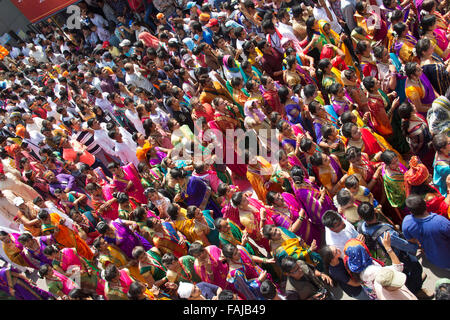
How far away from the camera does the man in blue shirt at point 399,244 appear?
3.63 metres

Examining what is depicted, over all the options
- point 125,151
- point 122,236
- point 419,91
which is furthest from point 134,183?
point 419,91

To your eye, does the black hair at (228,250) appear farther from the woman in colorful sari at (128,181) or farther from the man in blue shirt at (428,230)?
the woman in colorful sari at (128,181)

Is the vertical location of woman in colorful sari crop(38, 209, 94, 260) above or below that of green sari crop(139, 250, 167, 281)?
above

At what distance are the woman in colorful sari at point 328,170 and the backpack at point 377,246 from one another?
0.85 m

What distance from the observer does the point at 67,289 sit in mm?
4699

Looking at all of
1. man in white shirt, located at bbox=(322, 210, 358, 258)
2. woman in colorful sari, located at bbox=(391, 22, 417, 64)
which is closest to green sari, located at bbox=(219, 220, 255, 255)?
man in white shirt, located at bbox=(322, 210, 358, 258)

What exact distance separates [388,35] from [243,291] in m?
4.46

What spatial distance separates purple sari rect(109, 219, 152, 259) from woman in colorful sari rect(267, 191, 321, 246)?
5.59 ft

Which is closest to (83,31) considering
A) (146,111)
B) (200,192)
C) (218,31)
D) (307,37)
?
(218,31)

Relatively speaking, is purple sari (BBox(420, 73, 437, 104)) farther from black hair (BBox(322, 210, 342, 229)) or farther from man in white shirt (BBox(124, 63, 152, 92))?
man in white shirt (BBox(124, 63, 152, 92))

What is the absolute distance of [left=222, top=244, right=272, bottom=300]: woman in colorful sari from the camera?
13.2ft

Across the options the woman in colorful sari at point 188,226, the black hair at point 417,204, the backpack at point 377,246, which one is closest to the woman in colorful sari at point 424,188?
the black hair at point 417,204

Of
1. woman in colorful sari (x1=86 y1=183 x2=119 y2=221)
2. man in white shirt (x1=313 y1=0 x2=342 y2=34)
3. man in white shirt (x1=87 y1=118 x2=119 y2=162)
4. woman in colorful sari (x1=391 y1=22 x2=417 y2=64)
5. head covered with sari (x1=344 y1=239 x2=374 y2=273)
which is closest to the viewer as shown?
head covered with sari (x1=344 y1=239 x2=374 y2=273)
